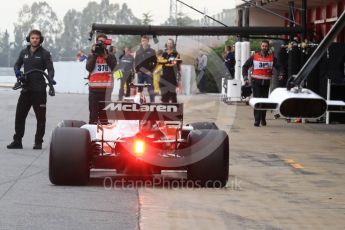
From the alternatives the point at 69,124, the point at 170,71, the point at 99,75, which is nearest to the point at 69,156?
the point at 69,124

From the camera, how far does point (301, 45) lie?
24.0m

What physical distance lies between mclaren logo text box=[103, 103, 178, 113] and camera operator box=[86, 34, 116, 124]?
5227 mm

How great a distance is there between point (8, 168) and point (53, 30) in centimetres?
11671

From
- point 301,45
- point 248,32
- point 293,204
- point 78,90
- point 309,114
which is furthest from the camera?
point 78,90

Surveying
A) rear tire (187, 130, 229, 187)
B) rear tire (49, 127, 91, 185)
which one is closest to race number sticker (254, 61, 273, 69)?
rear tire (187, 130, 229, 187)

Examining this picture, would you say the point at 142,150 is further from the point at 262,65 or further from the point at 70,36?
the point at 70,36

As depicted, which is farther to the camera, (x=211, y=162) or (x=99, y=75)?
(x=99, y=75)

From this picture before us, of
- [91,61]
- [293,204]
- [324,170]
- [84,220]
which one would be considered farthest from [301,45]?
[84,220]

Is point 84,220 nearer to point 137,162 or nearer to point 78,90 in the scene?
point 137,162

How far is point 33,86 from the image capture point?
1734cm

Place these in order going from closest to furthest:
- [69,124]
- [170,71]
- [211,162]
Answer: [211,162]
[69,124]
[170,71]

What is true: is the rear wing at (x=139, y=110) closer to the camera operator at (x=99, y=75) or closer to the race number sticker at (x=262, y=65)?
the camera operator at (x=99, y=75)

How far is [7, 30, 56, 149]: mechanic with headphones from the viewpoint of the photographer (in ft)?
56.9

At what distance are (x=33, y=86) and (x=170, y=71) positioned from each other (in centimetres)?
931
